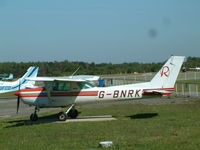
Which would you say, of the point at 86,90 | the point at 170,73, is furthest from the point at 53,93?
the point at 170,73

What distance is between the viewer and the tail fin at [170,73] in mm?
14913

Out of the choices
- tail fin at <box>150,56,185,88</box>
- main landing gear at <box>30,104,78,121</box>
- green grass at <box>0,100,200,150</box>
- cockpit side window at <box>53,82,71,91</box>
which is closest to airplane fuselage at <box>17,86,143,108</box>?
cockpit side window at <box>53,82,71,91</box>

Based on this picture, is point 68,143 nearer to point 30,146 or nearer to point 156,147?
point 30,146

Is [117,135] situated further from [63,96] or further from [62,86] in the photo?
[62,86]

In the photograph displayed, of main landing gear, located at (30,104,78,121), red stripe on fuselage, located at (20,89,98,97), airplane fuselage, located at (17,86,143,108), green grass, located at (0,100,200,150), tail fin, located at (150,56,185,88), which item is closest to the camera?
green grass, located at (0,100,200,150)

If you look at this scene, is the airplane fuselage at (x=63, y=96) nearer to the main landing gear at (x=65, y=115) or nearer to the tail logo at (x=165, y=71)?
the main landing gear at (x=65, y=115)

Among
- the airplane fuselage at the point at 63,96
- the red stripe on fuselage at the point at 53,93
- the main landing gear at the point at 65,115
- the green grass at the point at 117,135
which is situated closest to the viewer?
the green grass at the point at 117,135

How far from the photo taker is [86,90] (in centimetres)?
1566

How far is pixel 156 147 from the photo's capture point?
317 inches

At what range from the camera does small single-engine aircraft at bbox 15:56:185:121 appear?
1497 centimetres

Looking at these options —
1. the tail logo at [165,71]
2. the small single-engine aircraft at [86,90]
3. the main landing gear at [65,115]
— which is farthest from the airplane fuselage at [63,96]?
the tail logo at [165,71]

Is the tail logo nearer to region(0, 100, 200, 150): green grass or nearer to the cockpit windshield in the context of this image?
region(0, 100, 200, 150): green grass

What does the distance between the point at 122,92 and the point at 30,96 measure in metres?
4.28

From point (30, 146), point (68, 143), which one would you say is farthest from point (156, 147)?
point (30, 146)
